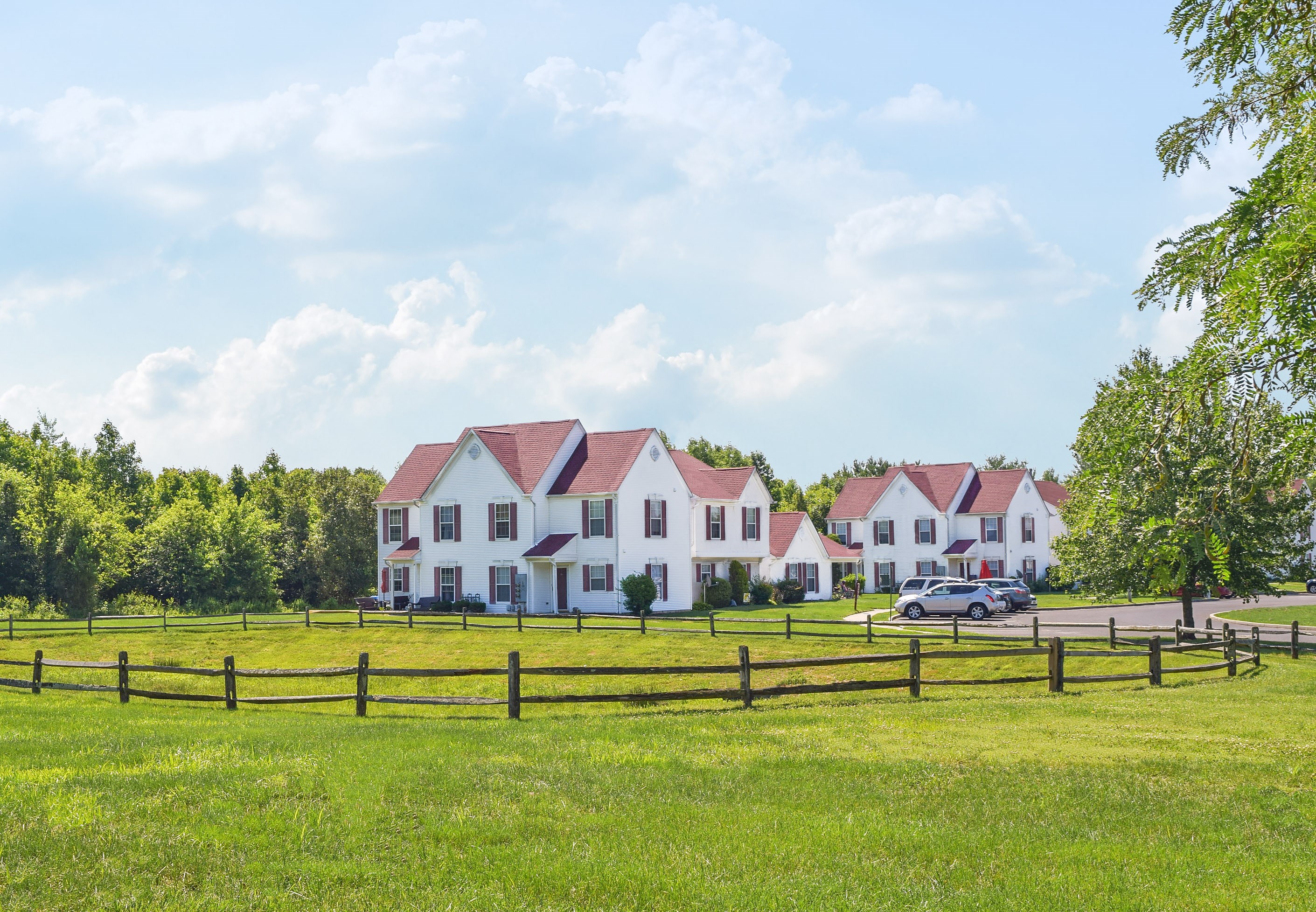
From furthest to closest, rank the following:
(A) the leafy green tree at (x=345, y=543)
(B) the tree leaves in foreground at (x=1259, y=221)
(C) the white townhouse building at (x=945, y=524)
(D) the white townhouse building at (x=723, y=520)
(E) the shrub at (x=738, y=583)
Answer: (C) the white townhouse building at (x=945, y=524) < (A) the leafy green tree at (x=345, y=543) < (E) the shrub at (x=738, y=583) < (D) the white townhouse building at (x=723, y=520) < (B) the tree leaves in foreground at (x=1259, y=221)

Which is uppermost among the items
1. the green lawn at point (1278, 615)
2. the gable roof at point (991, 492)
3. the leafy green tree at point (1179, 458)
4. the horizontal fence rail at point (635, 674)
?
the gable roof at point (991, 492)

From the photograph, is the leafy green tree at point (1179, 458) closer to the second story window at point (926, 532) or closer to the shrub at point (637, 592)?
the shrub at point (637, 592)

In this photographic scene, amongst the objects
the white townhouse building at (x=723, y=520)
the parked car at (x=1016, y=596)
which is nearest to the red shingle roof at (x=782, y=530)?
the white townhouse building at (x=723, y=520)

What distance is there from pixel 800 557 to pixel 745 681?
163ft

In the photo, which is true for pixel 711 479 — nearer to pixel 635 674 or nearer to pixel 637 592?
pixel 637 592

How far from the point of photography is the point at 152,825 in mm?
10375

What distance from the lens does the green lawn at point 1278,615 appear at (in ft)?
159

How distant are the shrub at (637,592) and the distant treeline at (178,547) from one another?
2587 cm

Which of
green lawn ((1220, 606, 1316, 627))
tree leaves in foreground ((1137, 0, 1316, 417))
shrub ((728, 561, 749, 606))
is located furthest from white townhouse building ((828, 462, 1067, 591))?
tree leaves in foreground ((1137, 0, 1316, 417))

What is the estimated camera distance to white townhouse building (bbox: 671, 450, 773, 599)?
202 ft

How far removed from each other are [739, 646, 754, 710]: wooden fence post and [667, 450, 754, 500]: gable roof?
39.6 meters

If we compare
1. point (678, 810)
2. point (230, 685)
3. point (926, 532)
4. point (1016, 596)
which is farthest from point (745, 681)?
point (926, 532)

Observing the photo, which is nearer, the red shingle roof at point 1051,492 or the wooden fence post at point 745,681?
the wooden fence post at point 745,681

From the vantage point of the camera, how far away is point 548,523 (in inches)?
2244
